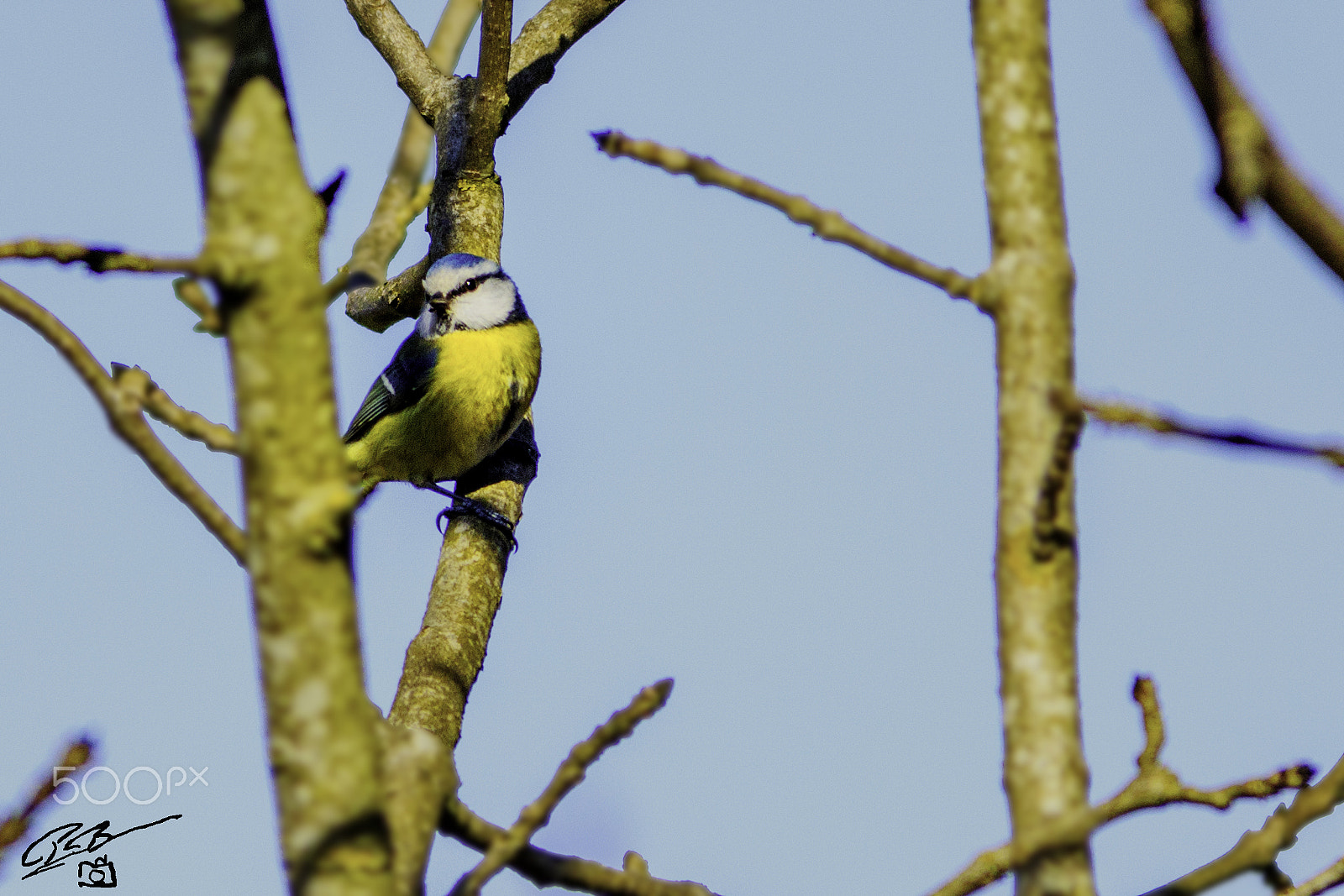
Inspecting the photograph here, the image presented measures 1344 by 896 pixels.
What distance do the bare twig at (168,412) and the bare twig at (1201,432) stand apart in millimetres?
850

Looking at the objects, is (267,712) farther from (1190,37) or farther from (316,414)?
(1190,37)

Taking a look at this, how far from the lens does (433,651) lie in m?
3.30

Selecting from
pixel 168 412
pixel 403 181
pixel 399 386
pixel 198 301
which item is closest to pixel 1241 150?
pixel 403 181

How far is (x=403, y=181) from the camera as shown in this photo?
132 cm

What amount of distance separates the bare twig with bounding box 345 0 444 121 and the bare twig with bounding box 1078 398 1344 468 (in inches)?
170

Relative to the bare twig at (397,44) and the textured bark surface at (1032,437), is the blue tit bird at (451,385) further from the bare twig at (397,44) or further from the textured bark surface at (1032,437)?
the textured bark surface at (1032,437)

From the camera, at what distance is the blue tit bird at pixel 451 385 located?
5.16 m

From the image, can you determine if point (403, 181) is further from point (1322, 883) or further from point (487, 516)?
point (487, 516)

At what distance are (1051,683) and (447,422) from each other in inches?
167

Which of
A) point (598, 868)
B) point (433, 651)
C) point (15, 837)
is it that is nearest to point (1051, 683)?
point (598, 868)

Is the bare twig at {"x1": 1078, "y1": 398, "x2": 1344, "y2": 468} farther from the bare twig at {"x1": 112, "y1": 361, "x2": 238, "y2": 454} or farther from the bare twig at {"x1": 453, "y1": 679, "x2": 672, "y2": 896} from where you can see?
the bare twig at {"x1": 112, "y1": 361, "x2": 238, "y2": 454}

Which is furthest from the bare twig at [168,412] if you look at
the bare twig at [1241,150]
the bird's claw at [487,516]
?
the bird's claw at [487,516]

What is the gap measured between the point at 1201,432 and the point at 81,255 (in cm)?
129

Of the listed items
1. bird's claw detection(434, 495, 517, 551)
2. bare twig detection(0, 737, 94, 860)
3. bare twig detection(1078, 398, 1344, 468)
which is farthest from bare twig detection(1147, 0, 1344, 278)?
bird's claw detection(434, 495, 517, 551)
